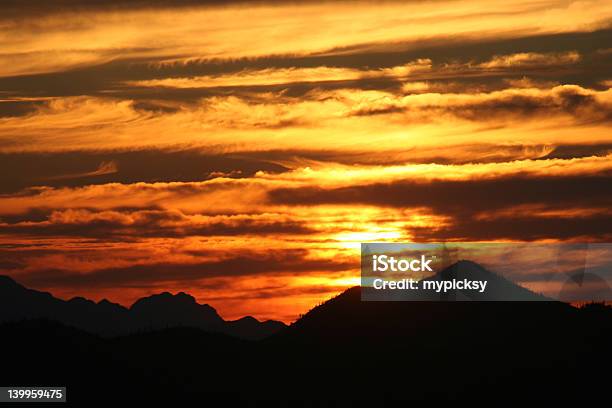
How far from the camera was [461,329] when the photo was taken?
12700 cm

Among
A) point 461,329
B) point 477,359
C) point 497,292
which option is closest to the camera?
point 477,359

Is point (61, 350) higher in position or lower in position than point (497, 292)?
lower

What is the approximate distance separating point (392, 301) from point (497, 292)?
1289cm

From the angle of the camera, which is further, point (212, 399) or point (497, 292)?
point (497, 292)

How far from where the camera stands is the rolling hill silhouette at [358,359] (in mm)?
110938

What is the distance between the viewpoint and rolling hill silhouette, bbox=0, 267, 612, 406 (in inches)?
4368

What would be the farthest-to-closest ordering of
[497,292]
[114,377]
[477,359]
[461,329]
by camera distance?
1. [497,292]
2. [461,329]
3. [477,359]
4. [114,377]

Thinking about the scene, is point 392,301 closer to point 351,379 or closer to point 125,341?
point 351,379

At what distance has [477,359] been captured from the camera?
119250mm

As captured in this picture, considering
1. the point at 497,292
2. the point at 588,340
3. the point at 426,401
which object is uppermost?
the point at 497,292

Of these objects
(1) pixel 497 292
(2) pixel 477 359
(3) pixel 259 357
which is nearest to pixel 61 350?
(3) pixel 259 357

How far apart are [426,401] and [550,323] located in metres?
22.1

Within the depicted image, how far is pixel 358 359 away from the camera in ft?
406

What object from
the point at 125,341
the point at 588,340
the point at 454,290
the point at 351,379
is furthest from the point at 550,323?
the point at 125,341
